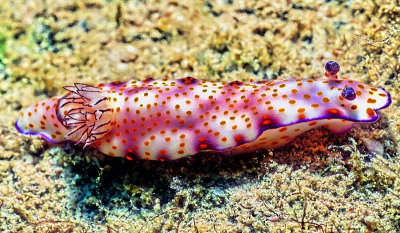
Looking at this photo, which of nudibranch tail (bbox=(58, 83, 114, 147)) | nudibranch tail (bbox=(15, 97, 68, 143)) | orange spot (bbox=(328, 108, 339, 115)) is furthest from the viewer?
nudibranch tail (bbox=(15, 97, 68, 143))

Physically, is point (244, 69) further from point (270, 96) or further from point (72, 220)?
point (72, 220)

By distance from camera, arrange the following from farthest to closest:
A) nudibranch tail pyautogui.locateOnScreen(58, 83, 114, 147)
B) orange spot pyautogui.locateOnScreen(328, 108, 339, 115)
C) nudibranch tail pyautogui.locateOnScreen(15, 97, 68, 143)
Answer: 1. nudibranch tail pyautogui.locateOnScreen(15, 97, 68, 143)
2. nudibranch tail pyautogui.locateOnScreen(58, 83, 114, 147)
3. orange spot pyautogui.locateOnScreen(328, 108, 339, 115)

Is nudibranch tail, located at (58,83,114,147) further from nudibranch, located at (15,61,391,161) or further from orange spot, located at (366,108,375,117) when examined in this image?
orange spot, located at (366,108,375,117)

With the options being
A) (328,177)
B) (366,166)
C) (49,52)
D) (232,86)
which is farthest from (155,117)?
(49,52)

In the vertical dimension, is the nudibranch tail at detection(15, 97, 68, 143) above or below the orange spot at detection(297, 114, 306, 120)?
below

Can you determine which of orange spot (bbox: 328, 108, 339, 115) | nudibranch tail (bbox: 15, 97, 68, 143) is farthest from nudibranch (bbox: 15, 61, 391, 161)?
nudibranch tail (bbox: 15, 97, 68, 143)

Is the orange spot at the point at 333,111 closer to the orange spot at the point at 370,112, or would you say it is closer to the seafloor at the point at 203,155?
the orange spot at the point at 370,112

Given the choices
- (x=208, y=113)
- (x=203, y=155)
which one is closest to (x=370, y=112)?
(x=208, y=113)
